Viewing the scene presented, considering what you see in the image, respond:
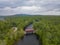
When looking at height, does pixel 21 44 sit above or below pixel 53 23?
below

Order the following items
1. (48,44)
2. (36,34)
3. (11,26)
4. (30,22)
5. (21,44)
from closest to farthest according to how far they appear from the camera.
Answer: (48,44) < (21,44) < (36,34) < (11,26) < (30,22)

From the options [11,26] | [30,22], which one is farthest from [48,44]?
[30,22]

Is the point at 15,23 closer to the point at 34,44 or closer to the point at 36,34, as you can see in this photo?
the point at 36,34

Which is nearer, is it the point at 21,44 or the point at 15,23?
the point at 21,44

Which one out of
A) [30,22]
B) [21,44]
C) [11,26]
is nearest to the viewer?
[21,44]

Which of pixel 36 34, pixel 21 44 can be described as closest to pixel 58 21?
pixel 36 34

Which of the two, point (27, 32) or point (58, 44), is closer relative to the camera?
point (58, 44)

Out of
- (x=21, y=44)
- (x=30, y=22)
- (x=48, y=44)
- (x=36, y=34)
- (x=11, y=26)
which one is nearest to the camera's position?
(x=48, y=44)

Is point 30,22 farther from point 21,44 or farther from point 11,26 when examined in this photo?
point 21,44

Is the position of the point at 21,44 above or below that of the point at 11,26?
below
